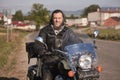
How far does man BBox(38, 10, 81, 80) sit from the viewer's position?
18.7ft

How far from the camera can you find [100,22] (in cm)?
16438

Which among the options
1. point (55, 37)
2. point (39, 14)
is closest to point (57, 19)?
point (55, 37)

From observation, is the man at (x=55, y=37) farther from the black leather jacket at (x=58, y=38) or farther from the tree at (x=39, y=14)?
the tree at (x=39, y=14)

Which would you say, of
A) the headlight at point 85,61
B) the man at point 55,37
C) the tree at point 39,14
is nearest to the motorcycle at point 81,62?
the headlight at point 85,61

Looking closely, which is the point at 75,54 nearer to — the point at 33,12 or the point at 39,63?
the point at 39,63

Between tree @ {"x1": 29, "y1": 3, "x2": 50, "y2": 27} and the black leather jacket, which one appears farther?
tree @ {"x1": 29, "y1": 3, "x2": 50, "y2": 27}

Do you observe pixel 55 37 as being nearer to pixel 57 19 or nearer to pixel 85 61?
pixel 57 19

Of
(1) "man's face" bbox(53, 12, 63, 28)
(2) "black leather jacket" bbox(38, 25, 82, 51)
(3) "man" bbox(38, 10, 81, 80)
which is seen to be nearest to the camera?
(3) "man" bbox(38, 10, 81, 80)

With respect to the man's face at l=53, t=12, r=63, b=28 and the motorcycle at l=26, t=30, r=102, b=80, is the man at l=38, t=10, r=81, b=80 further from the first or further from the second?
the motorcycle at l=26, t=30, r=102, b=80

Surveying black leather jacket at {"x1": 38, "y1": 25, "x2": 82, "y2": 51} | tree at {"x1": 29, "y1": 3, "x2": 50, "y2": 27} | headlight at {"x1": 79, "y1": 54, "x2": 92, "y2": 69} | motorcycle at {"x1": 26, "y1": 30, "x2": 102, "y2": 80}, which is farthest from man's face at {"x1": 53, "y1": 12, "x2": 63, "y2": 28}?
tree at {"x1": 29, "y1": 3, "x2": 50, "y2": 27}

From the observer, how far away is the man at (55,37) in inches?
224

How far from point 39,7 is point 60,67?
418 ft

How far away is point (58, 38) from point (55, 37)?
53mm

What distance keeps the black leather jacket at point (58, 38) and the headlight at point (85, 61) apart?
60 centimetres
